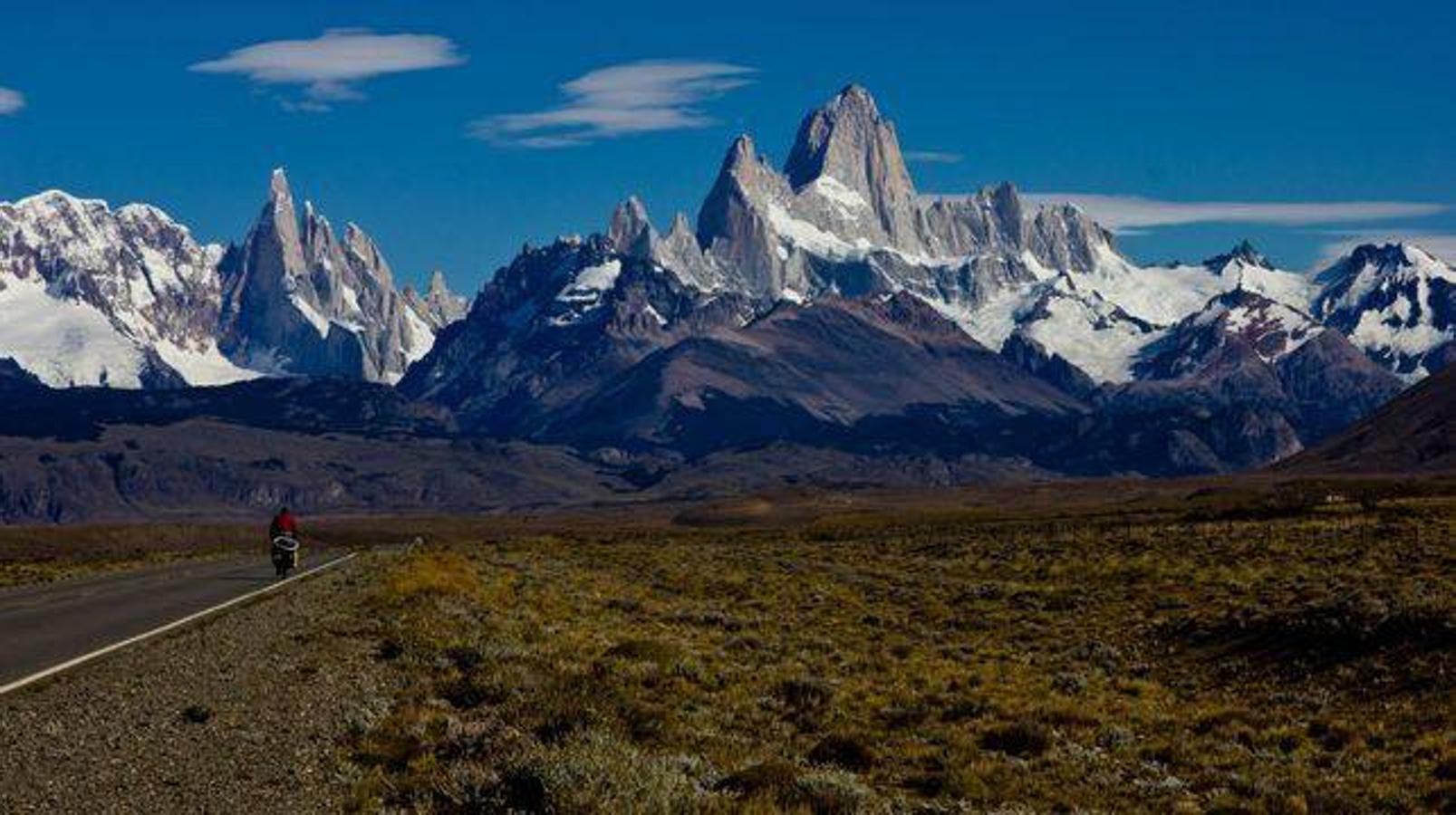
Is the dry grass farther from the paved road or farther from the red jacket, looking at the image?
the red jacket

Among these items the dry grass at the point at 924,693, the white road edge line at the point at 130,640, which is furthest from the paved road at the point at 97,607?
the dry grass at the point at 924,693

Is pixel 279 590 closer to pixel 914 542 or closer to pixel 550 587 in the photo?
pixel 550 587

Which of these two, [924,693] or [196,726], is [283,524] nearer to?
[924,693]

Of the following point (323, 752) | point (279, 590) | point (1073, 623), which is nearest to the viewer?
point (323, 752)

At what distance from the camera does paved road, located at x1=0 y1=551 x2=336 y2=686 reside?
32.1m

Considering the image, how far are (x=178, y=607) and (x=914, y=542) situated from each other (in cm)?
7083

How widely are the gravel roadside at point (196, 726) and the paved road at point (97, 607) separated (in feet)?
5.23

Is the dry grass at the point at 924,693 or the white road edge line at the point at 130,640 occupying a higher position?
the white road edge line at the point at 130,640

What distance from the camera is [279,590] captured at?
51.3 m

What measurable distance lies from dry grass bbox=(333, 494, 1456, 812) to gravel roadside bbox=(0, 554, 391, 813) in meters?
0.75

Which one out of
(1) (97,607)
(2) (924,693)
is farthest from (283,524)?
(2) (924,693)

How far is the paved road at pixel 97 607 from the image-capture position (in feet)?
105

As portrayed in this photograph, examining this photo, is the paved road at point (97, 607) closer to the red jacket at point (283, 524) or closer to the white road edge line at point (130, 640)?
the white road edge line at point (130, 640)

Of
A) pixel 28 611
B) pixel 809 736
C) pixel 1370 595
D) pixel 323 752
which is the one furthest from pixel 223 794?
pixel 1370 595
